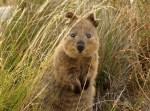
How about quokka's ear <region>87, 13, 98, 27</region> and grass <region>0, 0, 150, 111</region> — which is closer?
quokka's ear <region>87, 13, 98, 27</region>

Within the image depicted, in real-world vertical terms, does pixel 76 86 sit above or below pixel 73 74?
below

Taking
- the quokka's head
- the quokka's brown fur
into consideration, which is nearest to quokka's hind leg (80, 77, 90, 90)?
the quokka's brown fur

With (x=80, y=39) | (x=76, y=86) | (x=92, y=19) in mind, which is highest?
(x=92, y=19)

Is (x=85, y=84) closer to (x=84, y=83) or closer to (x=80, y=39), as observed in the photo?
(x=84, y=83)

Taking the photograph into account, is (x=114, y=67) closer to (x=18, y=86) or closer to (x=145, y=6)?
(x=145, y=6)

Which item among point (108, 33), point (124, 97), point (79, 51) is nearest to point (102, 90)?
point (124, 97)

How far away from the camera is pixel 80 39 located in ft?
18.1

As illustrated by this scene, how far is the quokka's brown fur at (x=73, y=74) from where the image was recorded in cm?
562

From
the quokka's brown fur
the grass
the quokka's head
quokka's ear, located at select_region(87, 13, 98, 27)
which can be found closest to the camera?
the quokka's head

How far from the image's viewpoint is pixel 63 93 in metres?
5.77

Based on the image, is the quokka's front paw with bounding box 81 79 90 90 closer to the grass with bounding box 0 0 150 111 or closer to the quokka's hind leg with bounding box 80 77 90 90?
the quokka's hind leg with bounding box 80 77 90 90

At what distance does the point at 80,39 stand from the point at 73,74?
0.42 meters

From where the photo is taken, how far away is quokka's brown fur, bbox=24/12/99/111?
5617mm

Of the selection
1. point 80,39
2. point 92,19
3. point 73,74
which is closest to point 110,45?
point 92,19
